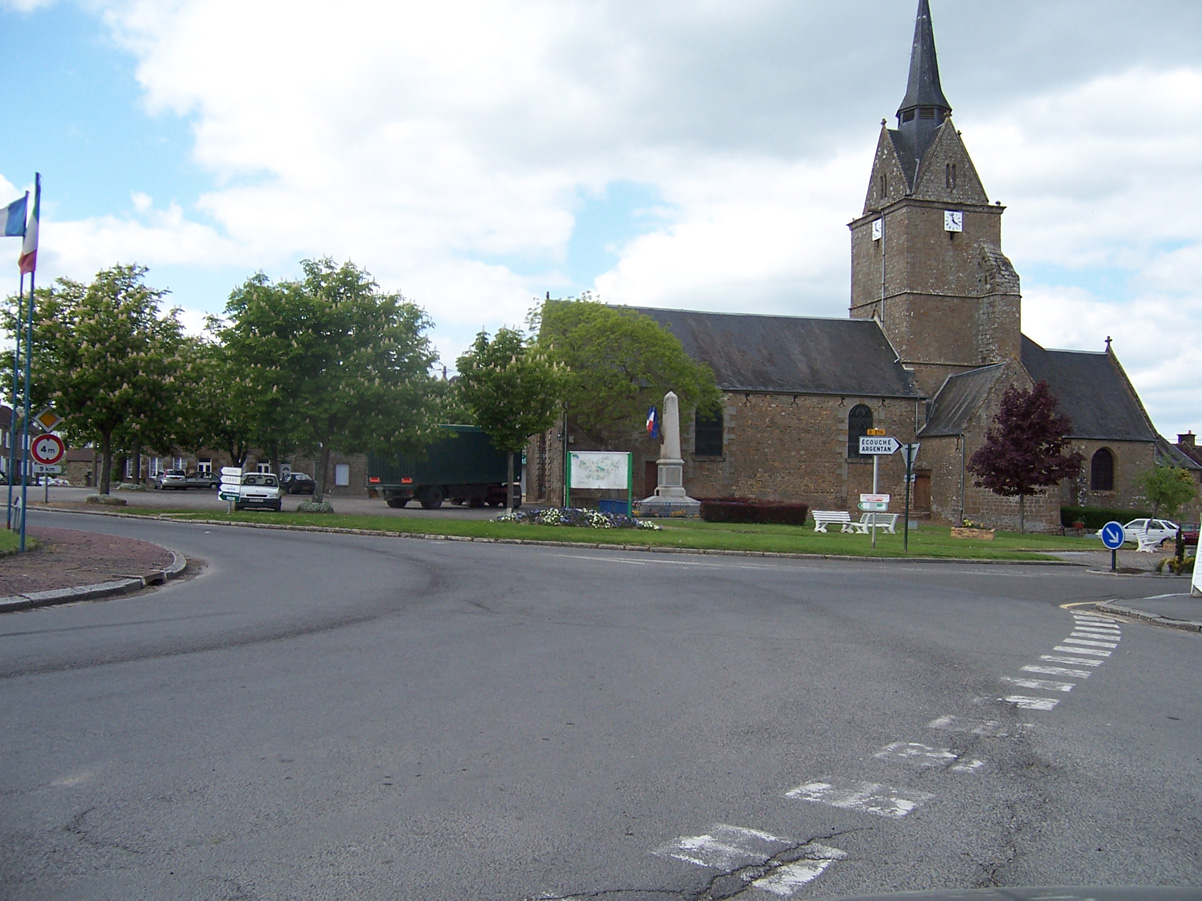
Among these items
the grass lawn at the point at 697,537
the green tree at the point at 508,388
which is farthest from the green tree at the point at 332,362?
the green tree at the point at 508,388

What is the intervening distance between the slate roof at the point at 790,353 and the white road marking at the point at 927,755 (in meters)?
41.4

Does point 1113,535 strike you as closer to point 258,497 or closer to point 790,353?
point 258,497

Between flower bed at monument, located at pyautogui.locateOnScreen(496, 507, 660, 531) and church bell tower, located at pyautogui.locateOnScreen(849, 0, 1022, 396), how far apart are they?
28526 mm

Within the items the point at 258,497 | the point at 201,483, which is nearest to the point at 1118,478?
the point at 258,497

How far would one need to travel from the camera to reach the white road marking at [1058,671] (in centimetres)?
846

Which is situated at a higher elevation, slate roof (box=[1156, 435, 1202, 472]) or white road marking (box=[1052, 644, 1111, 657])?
slate roof (box=[1156, 435, 1202, 472])

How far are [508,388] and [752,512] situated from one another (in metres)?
9.86

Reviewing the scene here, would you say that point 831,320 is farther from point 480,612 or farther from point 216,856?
point 216,856

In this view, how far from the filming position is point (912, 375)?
50.6 m

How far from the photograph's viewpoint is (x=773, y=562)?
20688mm

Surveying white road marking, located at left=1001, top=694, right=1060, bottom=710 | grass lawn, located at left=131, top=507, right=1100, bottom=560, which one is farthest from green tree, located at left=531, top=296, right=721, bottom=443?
white road marking, located at left=1001, top=694, right=1060, bottom=710

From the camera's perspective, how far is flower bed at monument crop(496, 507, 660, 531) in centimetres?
2744

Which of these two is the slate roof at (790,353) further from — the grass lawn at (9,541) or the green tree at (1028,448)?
the grass lawn at (9,541)

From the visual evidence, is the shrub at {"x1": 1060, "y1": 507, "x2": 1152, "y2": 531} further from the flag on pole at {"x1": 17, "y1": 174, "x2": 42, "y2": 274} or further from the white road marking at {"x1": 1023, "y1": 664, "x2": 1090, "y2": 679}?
the flag on pole at {"x1": 17, "y1": 174, "x2": 42, "y2": 274}
